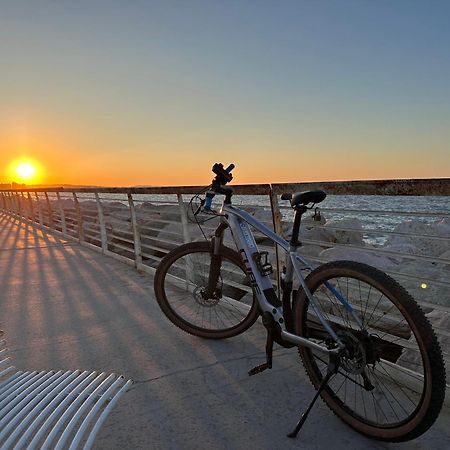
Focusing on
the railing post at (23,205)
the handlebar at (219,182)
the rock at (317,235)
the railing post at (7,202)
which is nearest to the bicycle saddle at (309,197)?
the handlebar at (219,182)

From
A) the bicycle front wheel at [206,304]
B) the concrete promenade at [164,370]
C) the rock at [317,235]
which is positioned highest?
the bicycle front wheel at [206,304]

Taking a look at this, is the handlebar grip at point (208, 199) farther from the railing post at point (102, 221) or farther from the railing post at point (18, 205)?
the railing post at point (18, 205)

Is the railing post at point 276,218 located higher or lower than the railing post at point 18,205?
higher

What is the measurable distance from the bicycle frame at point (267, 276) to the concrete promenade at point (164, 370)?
1.32ft

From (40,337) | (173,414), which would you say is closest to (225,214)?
(173,414)

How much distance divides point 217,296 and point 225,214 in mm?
769

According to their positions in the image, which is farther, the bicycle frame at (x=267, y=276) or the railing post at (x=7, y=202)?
the railing post at (x=7, y=202)

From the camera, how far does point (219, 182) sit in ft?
9.14

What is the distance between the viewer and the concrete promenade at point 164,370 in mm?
1969

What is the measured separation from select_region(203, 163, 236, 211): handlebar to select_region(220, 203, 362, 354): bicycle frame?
0.31 ft

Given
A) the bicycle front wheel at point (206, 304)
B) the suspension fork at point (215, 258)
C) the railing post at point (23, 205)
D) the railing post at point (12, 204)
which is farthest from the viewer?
the railing post at point (12, 204)

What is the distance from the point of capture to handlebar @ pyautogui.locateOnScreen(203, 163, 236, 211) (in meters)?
2.76

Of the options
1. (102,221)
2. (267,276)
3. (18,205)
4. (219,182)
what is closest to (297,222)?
(267,276)

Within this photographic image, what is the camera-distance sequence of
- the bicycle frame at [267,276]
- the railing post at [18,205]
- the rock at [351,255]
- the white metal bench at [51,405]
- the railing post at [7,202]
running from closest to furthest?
the white metal bench at [51,405], the bicycle frame at [267,276], the rock at [351,255], the railing post at [18,205], the railing post at [7,202]
